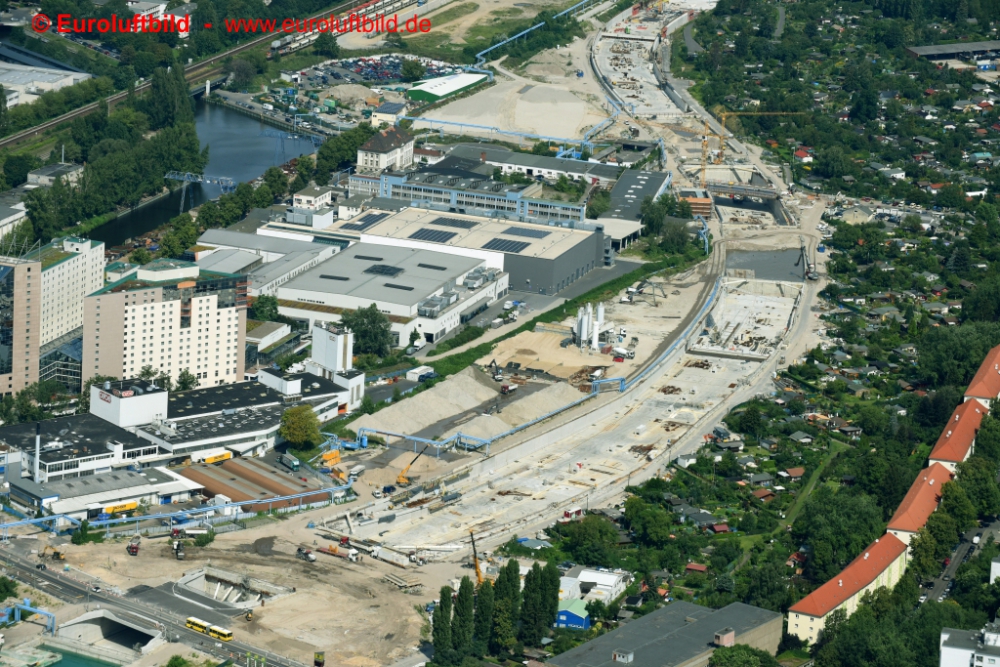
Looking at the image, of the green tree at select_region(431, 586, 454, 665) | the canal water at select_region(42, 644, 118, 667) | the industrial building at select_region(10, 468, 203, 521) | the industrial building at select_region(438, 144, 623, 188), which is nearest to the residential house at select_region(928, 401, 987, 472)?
the green tree at select_region(431, 586, 454, 665)

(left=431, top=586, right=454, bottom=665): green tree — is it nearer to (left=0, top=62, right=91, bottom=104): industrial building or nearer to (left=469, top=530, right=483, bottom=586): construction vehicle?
(left=469, top=530, right=483, bottom=586): construction vehicle

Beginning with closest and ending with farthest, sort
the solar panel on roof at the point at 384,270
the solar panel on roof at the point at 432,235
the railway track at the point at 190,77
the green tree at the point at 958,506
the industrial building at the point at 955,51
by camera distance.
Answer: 1. the green tree at the point at 958,506
2. the solar panel on roof at the point at 384,270
3. the solar panel on roof at the point at 432,235
4. the railway track at the point at 190,77
5. the industrial building at the point at 955,51

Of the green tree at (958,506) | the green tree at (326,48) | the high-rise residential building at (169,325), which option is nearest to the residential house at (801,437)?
the green tree at (958,506)

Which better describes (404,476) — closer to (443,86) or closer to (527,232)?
(527,232)

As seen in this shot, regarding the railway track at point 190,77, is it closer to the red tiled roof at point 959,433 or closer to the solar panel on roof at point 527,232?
the solar panel on roof at point 527,232

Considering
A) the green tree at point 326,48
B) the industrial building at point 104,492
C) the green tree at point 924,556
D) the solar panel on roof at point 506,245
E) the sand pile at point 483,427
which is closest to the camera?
the green tree at point 924,556

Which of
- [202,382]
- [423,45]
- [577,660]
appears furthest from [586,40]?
[577,660]

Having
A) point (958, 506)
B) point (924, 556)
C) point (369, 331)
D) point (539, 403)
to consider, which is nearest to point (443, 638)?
point (924, 556)
